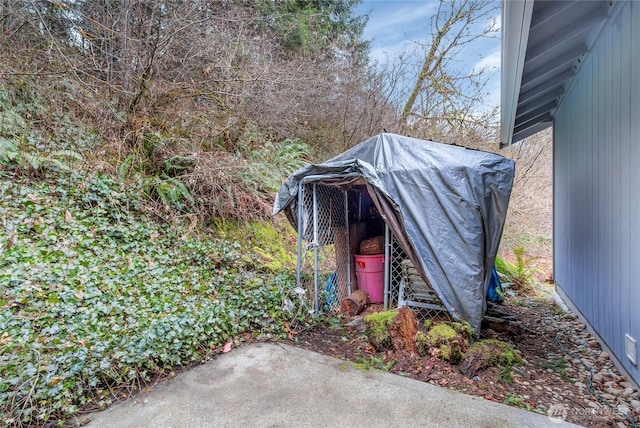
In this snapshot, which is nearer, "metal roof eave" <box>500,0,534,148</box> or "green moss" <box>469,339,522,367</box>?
"metal roof eave" <box>500,0,534,148</box>

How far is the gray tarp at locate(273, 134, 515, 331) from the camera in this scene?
9.87 feet

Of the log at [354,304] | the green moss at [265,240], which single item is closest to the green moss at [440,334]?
the log at [354,304]

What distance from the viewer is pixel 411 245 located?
3.09m

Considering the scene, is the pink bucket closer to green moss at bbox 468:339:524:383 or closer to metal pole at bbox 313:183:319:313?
metal pole at bbox 313:183:319:313

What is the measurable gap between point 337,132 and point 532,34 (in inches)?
208

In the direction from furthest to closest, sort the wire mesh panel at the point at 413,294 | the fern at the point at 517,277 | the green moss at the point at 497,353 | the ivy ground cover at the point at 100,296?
1. the fern at the point at 517,277
2. the wire mesh panel at the point at 413,294
3. the green moss at the point at 497,353
4. the ivy ground cover at the point at 100,296

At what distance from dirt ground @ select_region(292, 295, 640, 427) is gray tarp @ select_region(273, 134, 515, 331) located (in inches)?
23.3

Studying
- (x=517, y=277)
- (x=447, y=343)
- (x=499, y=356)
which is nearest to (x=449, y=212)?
(x=447, y=343)

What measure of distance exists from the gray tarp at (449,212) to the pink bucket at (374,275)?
1.12 m

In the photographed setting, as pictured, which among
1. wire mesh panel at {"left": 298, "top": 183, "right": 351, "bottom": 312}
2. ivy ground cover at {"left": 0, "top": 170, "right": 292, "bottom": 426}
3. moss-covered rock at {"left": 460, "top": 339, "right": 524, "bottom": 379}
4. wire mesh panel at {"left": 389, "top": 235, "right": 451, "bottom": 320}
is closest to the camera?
ivy ground cover at {"left": 0, "top": 170, "right": 292, "bottom": 426}

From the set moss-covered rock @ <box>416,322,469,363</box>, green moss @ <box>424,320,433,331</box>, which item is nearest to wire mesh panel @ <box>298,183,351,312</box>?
green moss @ <box>424,320,433,331</box>

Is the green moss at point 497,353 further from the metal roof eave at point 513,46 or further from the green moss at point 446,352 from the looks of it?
the metal roof eave at point 513,46

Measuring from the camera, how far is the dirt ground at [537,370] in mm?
2160

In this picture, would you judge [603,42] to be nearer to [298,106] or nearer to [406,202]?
[406,202]
